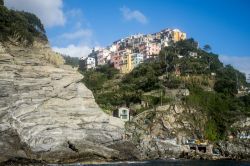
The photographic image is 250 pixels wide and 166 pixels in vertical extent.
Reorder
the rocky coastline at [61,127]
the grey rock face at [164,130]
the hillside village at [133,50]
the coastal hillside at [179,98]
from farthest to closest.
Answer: the hillside village at [133,50] → the coastal hillside at [179,98] → the grey rock face at [164,130] → the rocky coastline at [61,127]

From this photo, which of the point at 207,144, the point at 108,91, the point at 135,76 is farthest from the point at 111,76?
the point at 207,144

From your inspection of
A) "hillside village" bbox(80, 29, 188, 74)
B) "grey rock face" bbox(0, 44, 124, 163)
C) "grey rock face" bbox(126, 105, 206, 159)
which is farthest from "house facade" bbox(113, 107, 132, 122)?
"hillside village" bbox(80, 29, 188, 74)

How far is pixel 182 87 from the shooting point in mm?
83125

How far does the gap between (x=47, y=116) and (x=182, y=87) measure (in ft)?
112

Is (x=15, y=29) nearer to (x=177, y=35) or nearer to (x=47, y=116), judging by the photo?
(x=47, y=116)

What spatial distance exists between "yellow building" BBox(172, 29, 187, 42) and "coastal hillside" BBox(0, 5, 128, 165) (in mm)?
81823

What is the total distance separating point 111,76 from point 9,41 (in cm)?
4497

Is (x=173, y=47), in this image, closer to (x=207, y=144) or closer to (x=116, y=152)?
(x=207, y=144)

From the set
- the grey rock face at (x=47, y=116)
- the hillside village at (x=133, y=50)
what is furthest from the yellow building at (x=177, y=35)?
the grey rock face at (x=47, y=116)

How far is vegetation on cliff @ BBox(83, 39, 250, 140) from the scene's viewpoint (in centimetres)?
7756

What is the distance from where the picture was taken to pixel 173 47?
115m

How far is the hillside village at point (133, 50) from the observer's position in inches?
4825

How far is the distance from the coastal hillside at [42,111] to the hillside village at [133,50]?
52.9 metres

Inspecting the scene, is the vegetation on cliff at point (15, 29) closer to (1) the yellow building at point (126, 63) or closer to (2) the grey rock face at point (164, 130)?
(2) the grey rock face at point (164, 130)
